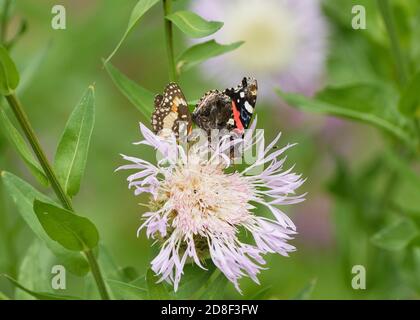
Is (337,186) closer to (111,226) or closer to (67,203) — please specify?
(111,226)

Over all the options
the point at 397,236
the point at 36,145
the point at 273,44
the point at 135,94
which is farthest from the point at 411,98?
the point at 273,44

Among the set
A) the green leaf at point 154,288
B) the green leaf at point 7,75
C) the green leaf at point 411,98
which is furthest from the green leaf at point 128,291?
the green leaf at point 411,98

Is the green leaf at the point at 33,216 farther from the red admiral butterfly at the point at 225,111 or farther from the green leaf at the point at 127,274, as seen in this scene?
the red admiral butterfly at the point at 225,111

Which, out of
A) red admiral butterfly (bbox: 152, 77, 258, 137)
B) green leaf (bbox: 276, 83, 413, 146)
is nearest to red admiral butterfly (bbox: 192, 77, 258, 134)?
red admiral butterfly (bbox: 152, 77, 258, 137)

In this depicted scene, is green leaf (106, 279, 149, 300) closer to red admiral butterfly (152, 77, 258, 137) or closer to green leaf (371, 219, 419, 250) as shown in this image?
red admiral butterfly (152, 77, 258, 137)

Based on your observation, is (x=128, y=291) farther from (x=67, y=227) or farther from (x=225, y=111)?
(x=225, y=111)
